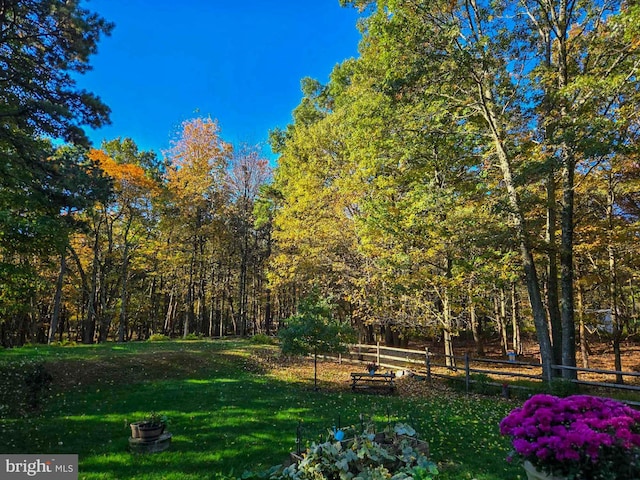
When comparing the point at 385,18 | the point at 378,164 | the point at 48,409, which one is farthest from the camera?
the point at 378,164

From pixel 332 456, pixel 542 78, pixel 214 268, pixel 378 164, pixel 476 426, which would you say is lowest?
pixel 476 426

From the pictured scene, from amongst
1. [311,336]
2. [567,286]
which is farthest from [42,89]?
[567,286]

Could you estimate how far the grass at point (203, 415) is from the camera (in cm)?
527

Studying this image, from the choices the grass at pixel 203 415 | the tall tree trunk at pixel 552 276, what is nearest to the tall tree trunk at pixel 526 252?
the tall tree trunk at pixel 552 276


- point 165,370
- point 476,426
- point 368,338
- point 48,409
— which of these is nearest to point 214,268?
point 368,338

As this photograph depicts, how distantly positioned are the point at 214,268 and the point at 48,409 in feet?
74.9

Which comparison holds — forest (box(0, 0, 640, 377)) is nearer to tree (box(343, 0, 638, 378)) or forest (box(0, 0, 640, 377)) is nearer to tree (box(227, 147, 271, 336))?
tree (box(343, 0, 638, 378))

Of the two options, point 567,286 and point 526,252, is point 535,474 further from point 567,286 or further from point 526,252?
point 567,286

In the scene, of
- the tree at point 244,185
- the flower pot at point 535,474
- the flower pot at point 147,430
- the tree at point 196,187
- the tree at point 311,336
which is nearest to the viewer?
the flower pot at point 535,474

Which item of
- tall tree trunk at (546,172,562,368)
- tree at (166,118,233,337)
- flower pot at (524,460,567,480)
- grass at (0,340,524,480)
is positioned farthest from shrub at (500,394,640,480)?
tree at (166,118,233,337)

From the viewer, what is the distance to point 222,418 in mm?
7375

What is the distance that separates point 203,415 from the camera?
7539mm

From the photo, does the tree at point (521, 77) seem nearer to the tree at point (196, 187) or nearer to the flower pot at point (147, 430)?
the flower pot at point (147, 430)

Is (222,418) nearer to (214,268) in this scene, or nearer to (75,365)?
(75,365)
